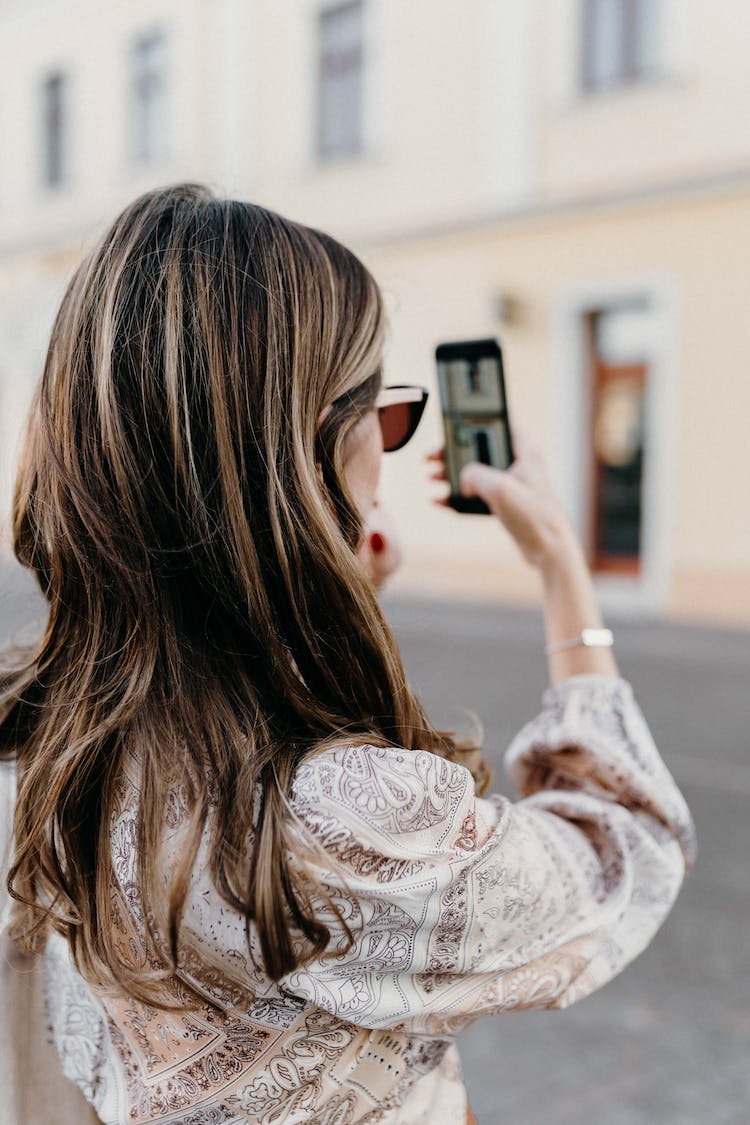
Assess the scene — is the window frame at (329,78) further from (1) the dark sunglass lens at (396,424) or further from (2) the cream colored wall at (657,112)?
(1) the dark sunglass lens at (396,424)

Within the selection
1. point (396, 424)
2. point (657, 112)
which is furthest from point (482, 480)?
point (657, 112)

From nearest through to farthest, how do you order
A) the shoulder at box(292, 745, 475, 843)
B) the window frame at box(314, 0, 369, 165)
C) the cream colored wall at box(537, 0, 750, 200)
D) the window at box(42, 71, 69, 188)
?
1. the shoulder at box(292, 745, 475, 843)
2. the cream colored wall at box(537, 0, 750, 200)
3. the window frame at box(314, 0, 369, 165)
4. the window at box(42, 71, 69, 188)

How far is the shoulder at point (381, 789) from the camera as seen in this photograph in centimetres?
79

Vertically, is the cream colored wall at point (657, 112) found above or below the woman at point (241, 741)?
above

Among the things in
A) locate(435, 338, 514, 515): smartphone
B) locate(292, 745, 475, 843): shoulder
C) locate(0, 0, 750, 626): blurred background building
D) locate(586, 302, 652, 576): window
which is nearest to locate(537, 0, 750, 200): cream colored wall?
locate(0, 0, 750, 626): blurred background building

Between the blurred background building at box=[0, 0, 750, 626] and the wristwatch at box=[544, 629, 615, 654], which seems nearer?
the wristwatch at box=[544, 629, 615, 654]

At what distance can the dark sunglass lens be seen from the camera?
100cm

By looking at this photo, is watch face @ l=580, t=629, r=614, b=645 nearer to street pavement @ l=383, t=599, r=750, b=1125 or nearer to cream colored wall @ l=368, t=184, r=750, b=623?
street pavement @ l=383, t=599, r=750, b=1125

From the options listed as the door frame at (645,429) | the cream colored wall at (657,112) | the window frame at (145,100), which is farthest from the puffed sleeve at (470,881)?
the window frame at (145,100)

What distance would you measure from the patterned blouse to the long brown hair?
0.11 feet

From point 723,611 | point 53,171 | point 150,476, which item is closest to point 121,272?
point 150,476

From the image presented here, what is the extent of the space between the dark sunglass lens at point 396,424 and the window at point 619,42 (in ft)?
32.0

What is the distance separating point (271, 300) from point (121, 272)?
121mm

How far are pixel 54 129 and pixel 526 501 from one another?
51.2ft
